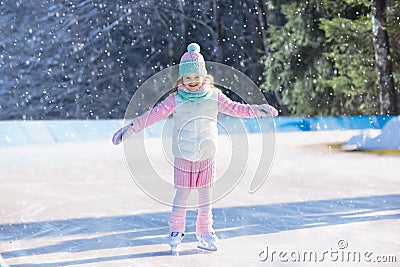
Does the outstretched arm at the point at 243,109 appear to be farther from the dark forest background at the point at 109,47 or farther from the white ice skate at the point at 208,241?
the dark forest background at the point at 109,47

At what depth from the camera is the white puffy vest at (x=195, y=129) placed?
1.87 metres

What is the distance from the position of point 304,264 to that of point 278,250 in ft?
0.56

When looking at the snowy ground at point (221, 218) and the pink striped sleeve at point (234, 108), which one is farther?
the pink striped sleeve at point (234, 108)

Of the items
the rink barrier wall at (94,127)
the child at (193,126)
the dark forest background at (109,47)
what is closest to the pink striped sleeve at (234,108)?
the child at (193,126)

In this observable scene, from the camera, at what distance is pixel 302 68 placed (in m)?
9.09

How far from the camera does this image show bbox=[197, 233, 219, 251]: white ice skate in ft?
6.24

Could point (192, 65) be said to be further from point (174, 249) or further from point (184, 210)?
point (174, 249)

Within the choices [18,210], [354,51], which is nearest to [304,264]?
[18,210]

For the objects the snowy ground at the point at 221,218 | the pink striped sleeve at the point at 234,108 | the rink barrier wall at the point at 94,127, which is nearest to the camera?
the snowy ground at the point at 221,218

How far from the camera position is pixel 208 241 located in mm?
1919

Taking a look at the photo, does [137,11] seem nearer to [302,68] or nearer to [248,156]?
[302,68]

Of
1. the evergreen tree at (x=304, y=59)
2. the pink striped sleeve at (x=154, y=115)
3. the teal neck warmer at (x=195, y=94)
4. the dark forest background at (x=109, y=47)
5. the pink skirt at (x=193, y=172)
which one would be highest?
the dark forest background at (x=109, y=47)

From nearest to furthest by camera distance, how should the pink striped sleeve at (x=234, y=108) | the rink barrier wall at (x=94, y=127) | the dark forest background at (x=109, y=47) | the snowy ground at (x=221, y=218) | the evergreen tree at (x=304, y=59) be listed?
the snowy ground at (x=221, y=218), the pink striped sleeve at (x=234, y=108), the rink barrier wall at (x=94, y=127), the evergreen tree at (x=304, y=59), the dark forest background at (x=109, y=47)

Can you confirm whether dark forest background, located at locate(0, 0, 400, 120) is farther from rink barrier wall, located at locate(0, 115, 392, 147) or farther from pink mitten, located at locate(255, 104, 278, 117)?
pink mitten, located at locate(255, 104, 278, 117)
